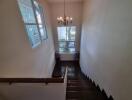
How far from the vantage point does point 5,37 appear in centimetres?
253

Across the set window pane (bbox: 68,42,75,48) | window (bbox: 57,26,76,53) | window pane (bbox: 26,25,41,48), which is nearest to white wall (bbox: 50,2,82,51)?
window (bbox: 57,26,76,53)

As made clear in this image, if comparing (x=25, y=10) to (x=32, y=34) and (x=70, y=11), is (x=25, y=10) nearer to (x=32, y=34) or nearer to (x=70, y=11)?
(x=32, y=34)

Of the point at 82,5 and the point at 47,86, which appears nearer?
the point at 47,86

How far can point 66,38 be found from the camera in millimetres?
9828

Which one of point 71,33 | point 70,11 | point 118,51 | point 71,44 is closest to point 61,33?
point 71,33

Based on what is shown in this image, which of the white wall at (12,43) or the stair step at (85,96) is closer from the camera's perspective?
the white wall at (12,43)

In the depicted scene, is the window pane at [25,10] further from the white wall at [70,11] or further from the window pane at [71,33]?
the window pane at [71,33]

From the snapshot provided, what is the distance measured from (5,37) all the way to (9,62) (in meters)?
0.50

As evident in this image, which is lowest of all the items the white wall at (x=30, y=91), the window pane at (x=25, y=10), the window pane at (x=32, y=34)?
the white wall at (x=30, y=91)

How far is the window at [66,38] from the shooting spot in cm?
951

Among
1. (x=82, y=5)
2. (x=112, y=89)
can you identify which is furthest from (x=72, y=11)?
(x=112, y=89)

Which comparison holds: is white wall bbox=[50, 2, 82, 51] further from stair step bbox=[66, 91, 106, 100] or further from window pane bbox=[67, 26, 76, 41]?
stair step bbox=[66, 91, 106, 100]

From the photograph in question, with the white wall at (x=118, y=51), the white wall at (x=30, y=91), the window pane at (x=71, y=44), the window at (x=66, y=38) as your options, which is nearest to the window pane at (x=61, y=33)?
the window at (x=66, y=38)

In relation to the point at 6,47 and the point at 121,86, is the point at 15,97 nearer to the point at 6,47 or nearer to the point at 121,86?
the point at 6,47
